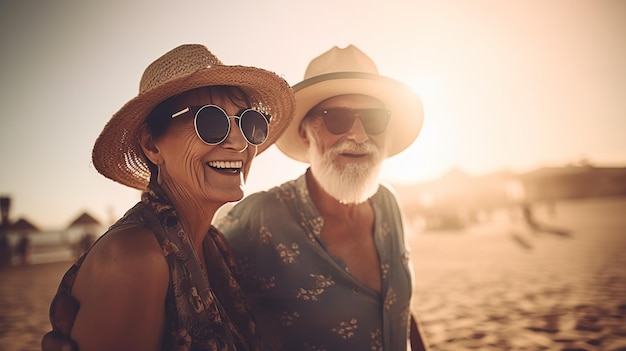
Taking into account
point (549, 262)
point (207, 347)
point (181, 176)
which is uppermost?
point (181, 176)

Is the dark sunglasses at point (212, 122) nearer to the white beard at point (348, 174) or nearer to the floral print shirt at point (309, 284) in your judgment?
the floral print shirt at point (309, 284)

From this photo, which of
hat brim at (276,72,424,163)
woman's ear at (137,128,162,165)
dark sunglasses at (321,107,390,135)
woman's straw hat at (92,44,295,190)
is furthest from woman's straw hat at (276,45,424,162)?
woman's ear at (137,128,162,165)

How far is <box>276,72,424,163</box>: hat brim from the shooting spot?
265cm

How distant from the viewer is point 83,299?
3.50 ft

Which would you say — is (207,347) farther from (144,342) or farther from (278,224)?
(278,224)

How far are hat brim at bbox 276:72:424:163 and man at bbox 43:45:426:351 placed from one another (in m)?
0.01

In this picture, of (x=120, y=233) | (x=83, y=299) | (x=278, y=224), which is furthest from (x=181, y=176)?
(x=278, y=224)

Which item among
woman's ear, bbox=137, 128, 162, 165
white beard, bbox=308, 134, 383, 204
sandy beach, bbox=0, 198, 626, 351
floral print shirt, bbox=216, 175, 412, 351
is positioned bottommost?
sandy beach, bbox=0, 198, 626, 351

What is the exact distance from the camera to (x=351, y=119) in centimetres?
273

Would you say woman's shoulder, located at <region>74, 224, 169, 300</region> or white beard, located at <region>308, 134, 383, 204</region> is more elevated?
white beard, located at <region>308, 134, 383, 204</region>

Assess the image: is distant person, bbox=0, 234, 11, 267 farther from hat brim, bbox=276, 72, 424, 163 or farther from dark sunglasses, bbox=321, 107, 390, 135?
dark sunglasses, bbox=321, 107, 390, 135

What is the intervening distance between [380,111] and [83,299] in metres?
2.42

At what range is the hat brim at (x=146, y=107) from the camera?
1476 mm

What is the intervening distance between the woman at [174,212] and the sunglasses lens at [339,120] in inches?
26.7
